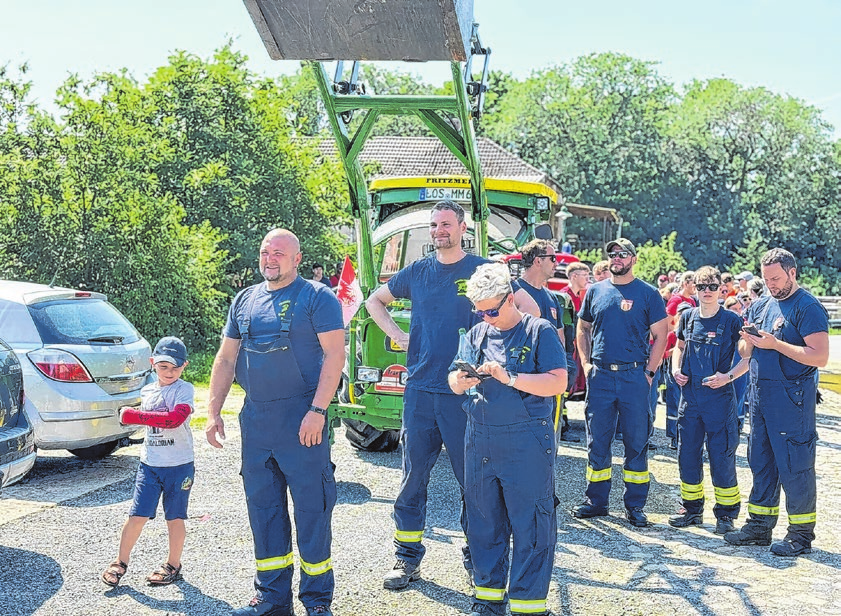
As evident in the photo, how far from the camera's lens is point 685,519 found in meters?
6.98

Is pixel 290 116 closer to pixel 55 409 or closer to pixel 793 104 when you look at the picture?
pixel 55 409

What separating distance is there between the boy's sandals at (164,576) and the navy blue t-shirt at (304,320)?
1.48 m

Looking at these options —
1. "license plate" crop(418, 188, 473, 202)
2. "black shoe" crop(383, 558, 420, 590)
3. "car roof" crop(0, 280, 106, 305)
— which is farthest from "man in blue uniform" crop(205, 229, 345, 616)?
"license plate" crop(418, 188, 473, 202)

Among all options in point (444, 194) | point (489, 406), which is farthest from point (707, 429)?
point (444, 194)

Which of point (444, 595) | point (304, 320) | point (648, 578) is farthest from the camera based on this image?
point (648, 578)

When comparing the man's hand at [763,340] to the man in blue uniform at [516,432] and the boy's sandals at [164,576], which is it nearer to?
the man in blue uniform at [516,432]

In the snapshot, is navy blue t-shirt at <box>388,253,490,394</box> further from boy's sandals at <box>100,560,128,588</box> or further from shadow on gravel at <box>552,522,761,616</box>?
boy's sandals at <box>100,560,128,588</box>

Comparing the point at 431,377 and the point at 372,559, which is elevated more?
the point at 431,377

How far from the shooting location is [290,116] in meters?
23.1

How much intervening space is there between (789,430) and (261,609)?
3.60 meters

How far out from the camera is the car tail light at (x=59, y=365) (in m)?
7.78

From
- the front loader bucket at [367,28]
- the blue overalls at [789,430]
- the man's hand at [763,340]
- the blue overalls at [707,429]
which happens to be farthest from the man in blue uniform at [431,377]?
the blue overalls at [707,429]

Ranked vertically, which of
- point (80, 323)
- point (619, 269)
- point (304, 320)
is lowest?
point (80, 323)

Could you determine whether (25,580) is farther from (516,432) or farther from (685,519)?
(685,519)
